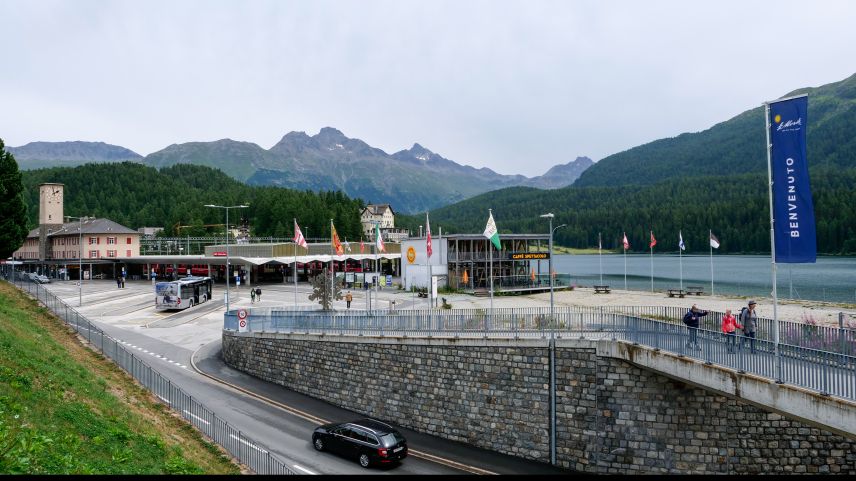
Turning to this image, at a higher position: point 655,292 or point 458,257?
point 458,257

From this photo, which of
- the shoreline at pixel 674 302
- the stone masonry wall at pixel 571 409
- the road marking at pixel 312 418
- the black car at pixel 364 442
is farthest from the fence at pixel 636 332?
the shoreline at pixel 674 302

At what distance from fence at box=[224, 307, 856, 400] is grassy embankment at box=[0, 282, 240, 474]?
949 centimetres

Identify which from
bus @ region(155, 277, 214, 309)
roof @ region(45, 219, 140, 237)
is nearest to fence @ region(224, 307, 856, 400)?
bus @ region(155, 277, 214, 309)

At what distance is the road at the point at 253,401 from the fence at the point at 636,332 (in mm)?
3705

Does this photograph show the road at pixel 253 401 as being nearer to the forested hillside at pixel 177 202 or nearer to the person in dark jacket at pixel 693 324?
the person in dark jacket at pixel 693 324

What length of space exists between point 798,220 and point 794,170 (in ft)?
4.24

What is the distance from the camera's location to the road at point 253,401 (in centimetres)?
2092

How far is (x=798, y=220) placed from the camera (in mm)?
13867

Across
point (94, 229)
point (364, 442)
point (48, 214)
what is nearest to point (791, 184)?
point (364, 442)

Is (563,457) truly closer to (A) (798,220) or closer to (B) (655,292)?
(A) (798,220)

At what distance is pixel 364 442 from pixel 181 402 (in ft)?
27.6

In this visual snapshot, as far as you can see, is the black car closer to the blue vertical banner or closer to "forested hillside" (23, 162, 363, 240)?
the blue vertical banner

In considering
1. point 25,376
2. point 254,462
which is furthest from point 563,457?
point 25,376

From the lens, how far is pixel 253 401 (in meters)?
27.5
